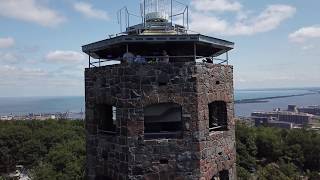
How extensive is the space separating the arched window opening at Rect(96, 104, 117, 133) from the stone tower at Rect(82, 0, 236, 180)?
0.14ft

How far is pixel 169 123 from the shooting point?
10.8 meters

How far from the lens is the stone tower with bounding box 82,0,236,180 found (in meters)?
9.81

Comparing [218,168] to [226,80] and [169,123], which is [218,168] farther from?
[226,80]

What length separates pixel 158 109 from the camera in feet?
34.6

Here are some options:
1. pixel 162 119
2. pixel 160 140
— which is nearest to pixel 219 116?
pixel 162 119

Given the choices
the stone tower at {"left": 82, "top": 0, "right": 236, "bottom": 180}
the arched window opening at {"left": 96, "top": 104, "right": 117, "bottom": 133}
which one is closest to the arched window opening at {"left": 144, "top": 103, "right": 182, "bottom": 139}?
the stone tower at {"left": 82, "top": 0, "right": 236, "bottom": 180}

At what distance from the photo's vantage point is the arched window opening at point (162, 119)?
10.5 metres

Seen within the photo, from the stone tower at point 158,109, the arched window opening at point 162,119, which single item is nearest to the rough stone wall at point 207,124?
the stone tower at point 158,109

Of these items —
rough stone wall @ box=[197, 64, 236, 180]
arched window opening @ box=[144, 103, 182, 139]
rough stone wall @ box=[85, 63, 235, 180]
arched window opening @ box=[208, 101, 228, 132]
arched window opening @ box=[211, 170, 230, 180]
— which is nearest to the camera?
rough stone wall @ box=[85, 63, 235, 180]

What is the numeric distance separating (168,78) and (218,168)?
10.0ft

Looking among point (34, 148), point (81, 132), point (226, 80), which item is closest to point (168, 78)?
point (226, 80)

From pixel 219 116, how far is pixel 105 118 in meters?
3.53

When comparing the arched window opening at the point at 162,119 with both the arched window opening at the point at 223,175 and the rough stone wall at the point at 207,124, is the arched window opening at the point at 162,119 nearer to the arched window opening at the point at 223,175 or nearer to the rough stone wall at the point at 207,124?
the rough stone wall at the point at 207,124

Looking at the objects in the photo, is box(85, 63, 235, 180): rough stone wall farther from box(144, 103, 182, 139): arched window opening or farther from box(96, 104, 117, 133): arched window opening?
box(96, 104, 117, 133): arched window opening
